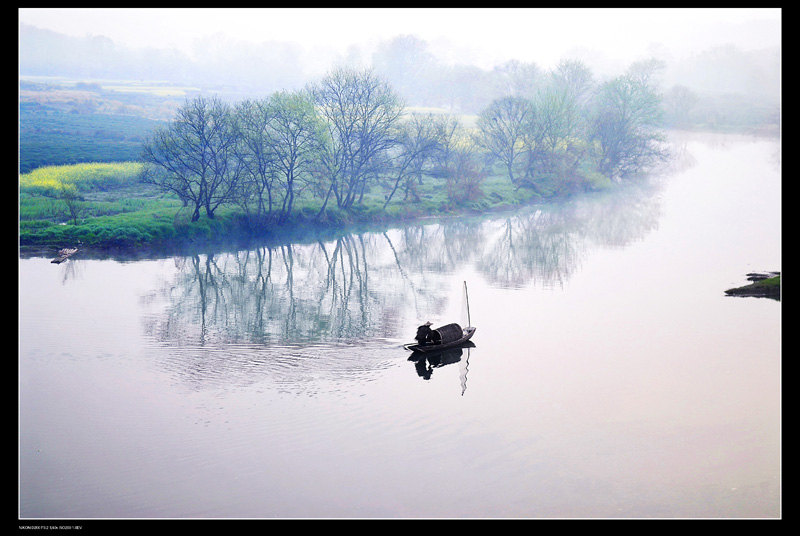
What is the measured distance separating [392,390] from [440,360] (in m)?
3.09

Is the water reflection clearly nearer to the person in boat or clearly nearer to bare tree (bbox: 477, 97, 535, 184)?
the person in boat

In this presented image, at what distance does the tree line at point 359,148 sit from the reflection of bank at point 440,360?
74.1 feet

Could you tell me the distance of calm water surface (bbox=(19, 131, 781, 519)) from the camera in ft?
52.4

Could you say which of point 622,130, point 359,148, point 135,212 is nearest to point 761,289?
point 359,148

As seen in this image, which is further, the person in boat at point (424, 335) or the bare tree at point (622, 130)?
the bare tree at point (622, 130)

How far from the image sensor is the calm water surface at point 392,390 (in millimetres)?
15961

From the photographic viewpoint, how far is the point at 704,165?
7444cm

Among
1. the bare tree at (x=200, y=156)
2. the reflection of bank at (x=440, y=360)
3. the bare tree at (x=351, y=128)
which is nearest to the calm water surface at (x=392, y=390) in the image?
the reflection of bank at (x=440, y=360)

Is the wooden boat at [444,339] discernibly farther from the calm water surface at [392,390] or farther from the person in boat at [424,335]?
the calm water surface at [392,390]

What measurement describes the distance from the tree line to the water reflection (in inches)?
178

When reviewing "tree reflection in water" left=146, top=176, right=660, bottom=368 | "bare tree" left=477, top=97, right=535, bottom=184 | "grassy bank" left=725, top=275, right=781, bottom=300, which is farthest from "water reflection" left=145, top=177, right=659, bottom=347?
"bare tree" left=477, top=97, right=535, bottom=184

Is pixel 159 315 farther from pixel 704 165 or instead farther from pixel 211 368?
pixel 704 165

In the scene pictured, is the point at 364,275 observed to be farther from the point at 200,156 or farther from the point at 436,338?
the point at 200,156
